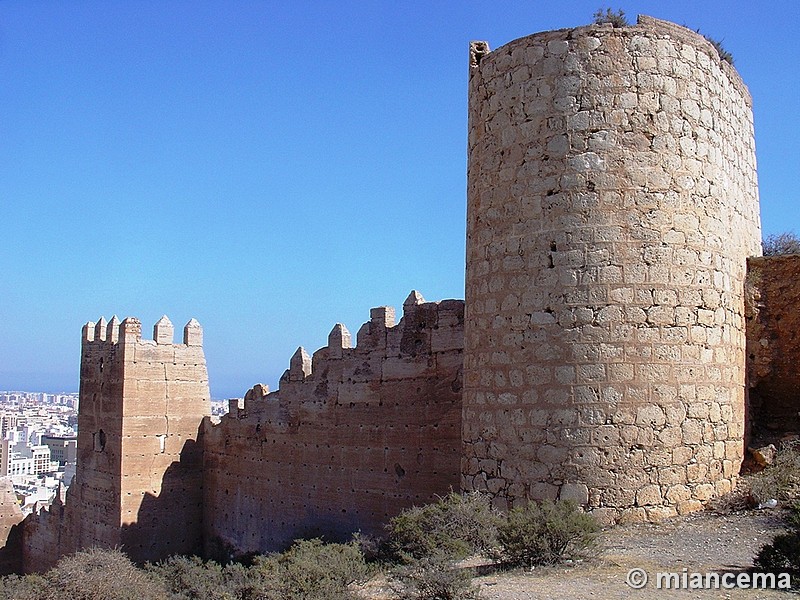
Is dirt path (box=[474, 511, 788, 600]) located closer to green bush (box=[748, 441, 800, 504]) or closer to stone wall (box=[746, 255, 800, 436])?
green bush (box=[748, 441, 800, 504])

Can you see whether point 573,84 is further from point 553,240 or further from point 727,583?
point 727,583

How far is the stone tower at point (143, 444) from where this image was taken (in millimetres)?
15969

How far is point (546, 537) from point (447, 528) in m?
1.05

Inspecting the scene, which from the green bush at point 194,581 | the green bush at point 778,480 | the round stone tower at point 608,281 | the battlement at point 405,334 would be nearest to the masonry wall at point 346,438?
the battlement at point 405,334

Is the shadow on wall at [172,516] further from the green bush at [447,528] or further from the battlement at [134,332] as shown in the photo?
the green bush at [447,528]

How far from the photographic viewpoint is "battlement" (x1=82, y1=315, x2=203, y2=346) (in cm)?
1644

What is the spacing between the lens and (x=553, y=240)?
817 centimetres

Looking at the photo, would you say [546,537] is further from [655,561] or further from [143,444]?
[143,444]

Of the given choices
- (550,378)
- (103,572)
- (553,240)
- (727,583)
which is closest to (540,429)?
(550,378)

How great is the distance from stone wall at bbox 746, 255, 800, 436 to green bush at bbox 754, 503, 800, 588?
359 cm

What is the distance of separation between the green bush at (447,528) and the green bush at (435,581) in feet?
2.34

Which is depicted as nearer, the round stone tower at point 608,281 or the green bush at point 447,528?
the green bush at point 447,528

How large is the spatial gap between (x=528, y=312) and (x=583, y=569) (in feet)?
8.83

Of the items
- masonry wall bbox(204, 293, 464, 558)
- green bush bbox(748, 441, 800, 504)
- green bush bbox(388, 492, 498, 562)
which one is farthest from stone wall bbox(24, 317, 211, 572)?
green bush bbox(748, 441, 800, 504)
